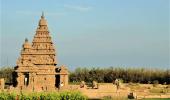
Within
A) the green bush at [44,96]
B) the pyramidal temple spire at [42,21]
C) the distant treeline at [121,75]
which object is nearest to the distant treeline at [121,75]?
the distant treeline at [121,75]

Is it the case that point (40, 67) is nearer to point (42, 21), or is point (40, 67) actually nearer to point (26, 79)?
point (26, 79)

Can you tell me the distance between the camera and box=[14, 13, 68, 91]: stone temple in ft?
192

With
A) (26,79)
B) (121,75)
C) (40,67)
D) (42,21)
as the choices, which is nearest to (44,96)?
(26,79)

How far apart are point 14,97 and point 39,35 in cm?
2017

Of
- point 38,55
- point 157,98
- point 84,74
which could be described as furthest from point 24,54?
point 84,74

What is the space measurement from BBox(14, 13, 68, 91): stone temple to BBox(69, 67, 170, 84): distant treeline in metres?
26.1

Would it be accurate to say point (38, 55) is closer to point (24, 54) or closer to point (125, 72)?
point (24, 54)

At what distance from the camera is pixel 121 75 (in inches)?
3494

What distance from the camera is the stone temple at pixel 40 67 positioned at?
192 feet

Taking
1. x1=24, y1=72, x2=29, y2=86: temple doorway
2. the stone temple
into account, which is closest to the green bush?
the stone temple

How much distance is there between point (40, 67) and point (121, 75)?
31574 millimetres

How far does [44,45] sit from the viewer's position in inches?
2422

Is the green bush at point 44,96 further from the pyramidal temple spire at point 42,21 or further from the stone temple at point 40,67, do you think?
the pyramidal temple spire at point 42,21

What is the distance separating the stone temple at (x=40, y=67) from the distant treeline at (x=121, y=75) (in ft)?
85.5
